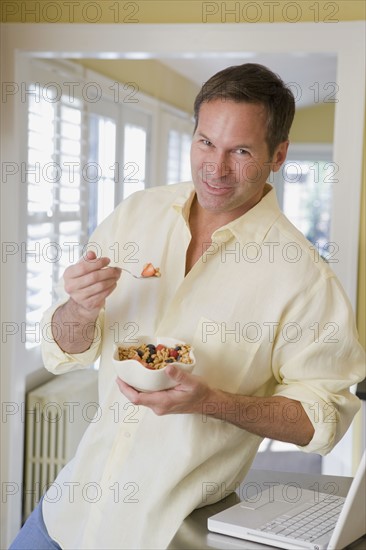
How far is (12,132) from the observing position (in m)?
3.03

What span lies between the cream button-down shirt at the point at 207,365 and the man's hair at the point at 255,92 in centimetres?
16

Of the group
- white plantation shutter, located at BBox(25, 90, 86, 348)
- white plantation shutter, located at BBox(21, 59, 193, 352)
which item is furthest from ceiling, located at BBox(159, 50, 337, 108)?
white plantation shutter, located at BBox(25, 90, 86, 348)

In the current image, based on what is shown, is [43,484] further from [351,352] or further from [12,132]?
[351,352]

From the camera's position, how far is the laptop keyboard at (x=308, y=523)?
1329mm

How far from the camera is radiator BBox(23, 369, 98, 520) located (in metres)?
3.55

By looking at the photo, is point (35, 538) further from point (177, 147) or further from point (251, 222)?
point (177, 147)

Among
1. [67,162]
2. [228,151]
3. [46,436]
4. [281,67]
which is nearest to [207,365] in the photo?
[228,151]

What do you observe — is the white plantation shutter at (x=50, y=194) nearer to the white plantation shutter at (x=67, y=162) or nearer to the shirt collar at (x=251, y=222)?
the white plantation shutter at (x=67, y=162)

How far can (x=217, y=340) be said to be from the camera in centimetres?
154

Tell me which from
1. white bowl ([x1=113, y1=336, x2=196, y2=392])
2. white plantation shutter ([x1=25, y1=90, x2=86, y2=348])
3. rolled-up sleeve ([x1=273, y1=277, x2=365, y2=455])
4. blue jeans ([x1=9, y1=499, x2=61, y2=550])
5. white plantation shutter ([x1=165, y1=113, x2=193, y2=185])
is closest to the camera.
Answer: white bowl ([x1=113, y1=336, x2=196, y2=392])

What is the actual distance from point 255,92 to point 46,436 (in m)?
2.37

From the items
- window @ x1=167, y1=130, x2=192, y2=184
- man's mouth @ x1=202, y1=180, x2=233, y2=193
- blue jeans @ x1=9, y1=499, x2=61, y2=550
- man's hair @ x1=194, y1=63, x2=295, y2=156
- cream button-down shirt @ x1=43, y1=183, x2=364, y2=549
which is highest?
window @ x1=167, y1=130, x2=192, y2=184

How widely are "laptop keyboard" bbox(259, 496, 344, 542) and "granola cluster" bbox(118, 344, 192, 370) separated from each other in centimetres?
30

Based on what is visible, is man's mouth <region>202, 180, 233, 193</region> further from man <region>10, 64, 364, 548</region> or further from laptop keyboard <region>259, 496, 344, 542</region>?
laptop keyboard <region>259, 496, 344, 542</region>
